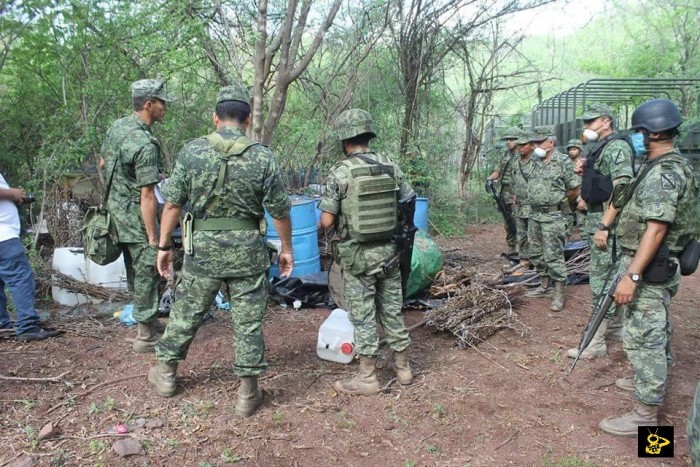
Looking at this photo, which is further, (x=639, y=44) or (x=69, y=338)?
(x=639, y=44)

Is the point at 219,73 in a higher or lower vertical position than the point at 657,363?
higher

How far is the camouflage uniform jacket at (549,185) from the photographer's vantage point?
513cm

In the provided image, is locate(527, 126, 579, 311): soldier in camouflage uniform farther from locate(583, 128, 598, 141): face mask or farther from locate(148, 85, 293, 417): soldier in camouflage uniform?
locate(148, 85, 293, 417): soldier in camouflage uniform

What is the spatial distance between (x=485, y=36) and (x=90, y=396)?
9264mm

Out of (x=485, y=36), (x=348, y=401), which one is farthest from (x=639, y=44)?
(x=348, y=401)

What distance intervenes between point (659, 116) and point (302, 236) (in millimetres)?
3501

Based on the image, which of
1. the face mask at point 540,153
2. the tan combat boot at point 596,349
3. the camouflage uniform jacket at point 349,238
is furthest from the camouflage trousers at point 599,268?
the camouflage uniform jacket at point 349,238

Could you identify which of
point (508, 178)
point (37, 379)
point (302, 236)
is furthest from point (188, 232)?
point (508, 178)

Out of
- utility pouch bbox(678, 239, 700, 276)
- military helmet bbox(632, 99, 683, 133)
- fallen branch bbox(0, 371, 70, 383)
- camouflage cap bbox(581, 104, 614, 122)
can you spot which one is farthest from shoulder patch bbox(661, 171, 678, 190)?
fallen branch bbox(0, 371, 70, 383)

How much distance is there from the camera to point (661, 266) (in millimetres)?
2707

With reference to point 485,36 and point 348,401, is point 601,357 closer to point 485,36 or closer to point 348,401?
point 348,401

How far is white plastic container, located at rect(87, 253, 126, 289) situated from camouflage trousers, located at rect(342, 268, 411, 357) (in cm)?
271

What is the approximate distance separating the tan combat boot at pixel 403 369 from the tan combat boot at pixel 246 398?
1.00 meters

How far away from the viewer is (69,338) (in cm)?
405
